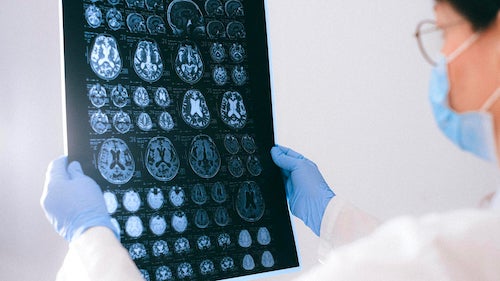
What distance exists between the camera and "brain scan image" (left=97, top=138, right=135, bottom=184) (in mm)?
1147

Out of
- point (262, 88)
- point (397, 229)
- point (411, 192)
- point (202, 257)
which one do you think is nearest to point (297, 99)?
point (262, 88)

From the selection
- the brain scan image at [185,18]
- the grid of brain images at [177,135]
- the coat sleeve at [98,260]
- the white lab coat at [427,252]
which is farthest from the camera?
the brain scan image at [185,18]

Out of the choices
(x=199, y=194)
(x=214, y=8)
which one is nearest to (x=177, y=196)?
(x=199, y=194)

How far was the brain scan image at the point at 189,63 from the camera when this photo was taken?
1.26 metres

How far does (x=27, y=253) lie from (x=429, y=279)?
1.14 meters

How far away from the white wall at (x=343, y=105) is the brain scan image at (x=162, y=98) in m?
0.37

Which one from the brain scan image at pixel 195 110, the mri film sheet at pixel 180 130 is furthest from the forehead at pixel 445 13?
the brain scan image at pixel 195 110

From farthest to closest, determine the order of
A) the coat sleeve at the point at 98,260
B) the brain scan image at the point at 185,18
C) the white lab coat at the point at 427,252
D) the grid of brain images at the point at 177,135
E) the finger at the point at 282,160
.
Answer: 1. the finger at the point at 282,160
2. the brain scan image at the point at 185,18
3. the grid of brain images at the point at 177,135
4. the coat sleeve at the point at 98,260
5. the white lab coat at the point at 427,252

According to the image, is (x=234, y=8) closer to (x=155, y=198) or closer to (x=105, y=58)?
(x=105, y=58)

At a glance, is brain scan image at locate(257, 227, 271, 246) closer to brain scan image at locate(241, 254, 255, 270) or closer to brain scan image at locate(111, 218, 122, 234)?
brain scan image at locate(241, 254, 255, 270)

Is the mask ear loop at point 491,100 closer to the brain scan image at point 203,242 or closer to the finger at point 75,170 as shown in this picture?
the brain scan image at point 203,242

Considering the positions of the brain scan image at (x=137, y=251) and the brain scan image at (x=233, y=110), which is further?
the brain scan image at (x=233, y=110)

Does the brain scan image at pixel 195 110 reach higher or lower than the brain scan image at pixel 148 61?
lower

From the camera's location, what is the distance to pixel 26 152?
55.1 inches
